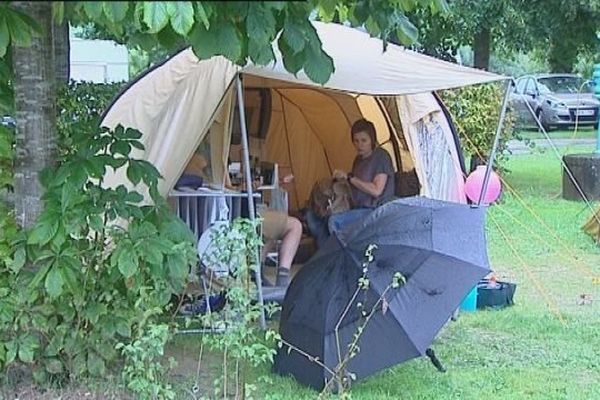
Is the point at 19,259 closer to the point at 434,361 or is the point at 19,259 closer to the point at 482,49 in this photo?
the point at 434,361

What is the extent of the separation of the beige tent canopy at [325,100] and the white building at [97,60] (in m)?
12.8

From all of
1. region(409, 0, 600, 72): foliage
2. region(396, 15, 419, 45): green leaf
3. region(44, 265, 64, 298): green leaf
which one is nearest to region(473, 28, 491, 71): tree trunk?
region(409, 0, 600, 72): foliage

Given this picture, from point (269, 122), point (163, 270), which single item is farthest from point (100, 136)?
point (269, 122)

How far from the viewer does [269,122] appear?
7609mm

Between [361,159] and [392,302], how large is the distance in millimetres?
2505

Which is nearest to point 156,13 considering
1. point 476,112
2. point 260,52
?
point 260,52

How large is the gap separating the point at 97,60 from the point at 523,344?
16149 mm

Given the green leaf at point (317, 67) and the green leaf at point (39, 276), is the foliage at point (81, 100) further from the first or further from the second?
the green leaf at point (317, 67)

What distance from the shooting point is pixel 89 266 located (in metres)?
3.97

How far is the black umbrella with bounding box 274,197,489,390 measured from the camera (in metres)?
4.09

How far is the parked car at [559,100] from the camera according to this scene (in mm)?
20266

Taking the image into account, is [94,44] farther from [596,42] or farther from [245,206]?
[245,206]

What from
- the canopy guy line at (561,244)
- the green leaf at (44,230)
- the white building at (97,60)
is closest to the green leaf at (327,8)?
the green leaf at (44,230)

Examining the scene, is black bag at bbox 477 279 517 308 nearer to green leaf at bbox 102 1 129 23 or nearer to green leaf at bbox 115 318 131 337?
green leaf at bbox 115 318 131 337
